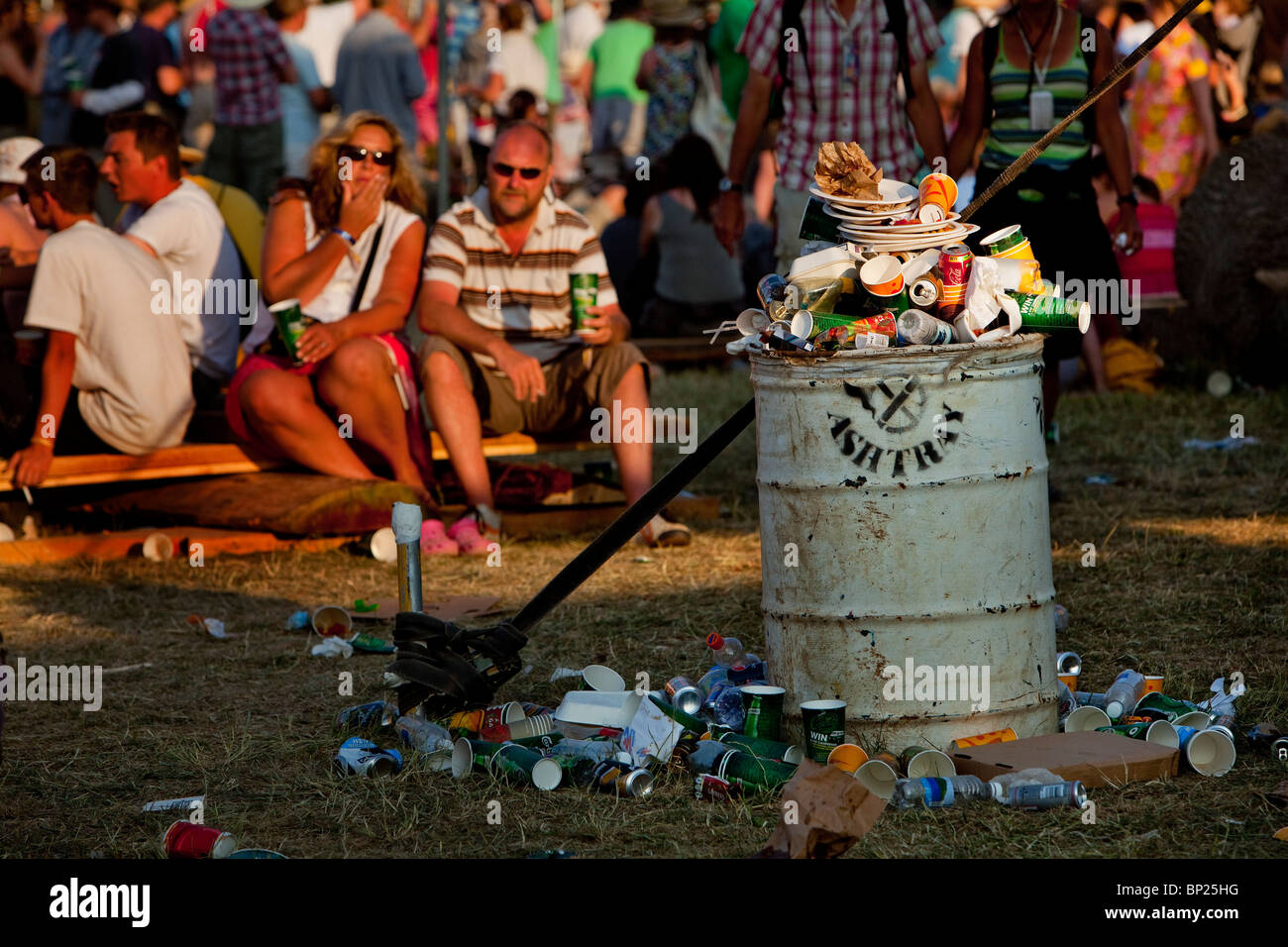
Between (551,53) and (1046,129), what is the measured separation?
9688 millimetres

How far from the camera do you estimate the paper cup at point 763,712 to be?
3.76 meters

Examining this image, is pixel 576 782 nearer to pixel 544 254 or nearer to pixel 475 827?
pixel 475 827

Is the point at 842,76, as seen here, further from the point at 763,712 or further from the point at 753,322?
the point at 763,712

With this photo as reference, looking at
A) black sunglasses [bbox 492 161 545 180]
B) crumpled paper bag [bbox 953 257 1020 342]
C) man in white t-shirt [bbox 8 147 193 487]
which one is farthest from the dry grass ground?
black sunglasses [bbox 492 161 545 180]

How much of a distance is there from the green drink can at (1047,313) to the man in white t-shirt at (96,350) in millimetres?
3986

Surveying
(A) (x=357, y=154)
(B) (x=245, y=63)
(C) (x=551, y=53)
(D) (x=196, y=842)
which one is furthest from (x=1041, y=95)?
(C) (x=551, y=53)

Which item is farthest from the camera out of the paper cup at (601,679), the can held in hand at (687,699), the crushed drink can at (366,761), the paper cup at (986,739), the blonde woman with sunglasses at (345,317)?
the blonde woman with sunglasses at (345,317)

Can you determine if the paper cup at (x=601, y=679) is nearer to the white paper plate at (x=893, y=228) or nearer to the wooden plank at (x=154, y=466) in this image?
the white paper plate at (x=893, y=228)

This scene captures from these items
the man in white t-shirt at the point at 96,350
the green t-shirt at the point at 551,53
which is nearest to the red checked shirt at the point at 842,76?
the man in white t-shirt at the point at 96,350

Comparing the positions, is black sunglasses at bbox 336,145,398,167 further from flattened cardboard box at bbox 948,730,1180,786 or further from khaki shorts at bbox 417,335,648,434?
flattened cardboard box at bbox 948,730,1180,786

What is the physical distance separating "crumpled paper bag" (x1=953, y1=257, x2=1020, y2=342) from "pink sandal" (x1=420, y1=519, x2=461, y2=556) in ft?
10.5

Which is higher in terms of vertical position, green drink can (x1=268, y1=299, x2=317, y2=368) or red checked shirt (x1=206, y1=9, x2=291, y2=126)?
red checked shirt (x1=206, y1=9, x2=291, y2=126)

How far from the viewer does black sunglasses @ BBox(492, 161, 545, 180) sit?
661cm
